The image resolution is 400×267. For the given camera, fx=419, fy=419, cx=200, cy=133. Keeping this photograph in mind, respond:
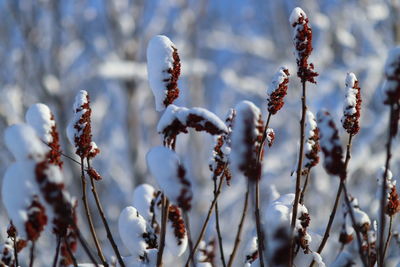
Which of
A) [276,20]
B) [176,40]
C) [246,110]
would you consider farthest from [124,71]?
[246,110]

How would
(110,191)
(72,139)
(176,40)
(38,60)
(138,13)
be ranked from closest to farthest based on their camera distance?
1. (72,139)
2. (38,60)
3. (138,13)
4. (176,40)
5. (110,191)

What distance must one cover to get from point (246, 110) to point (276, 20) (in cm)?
739

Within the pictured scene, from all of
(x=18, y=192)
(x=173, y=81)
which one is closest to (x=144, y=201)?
(x=173, y=81)

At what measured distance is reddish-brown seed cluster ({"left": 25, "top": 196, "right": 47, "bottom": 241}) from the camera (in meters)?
0.61

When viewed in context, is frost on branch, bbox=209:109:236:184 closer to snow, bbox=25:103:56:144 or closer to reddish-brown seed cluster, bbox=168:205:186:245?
reddish-brown seed cluster, bbox=168:205:186:245

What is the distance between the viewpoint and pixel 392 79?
0.59 m

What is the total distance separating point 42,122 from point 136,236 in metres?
0.33

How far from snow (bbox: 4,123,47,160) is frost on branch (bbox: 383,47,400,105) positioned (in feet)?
1.62

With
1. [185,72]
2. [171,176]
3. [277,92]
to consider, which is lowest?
[171,176]

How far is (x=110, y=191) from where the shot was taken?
8.25 meters

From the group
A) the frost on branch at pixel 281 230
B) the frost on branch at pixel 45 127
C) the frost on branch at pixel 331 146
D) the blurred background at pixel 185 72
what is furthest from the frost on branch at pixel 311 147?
the blurred background at pixel 185 72

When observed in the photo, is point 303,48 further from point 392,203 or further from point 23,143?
point 23,143

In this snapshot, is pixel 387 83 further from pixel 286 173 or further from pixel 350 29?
pixel 350 29

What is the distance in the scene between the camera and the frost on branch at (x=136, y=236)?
0.92 meters
